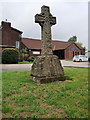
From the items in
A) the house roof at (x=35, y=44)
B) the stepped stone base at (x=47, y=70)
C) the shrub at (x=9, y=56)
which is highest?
the house roof at (x=35, y=44)

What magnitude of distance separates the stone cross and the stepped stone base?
40cm

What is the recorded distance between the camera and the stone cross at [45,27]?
207 inches

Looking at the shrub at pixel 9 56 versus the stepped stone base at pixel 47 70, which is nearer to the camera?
the stepped stone base at pixel 47 70

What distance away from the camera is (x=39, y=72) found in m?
4.81

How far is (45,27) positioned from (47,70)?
6.88ft

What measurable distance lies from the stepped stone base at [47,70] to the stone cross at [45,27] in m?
0.40

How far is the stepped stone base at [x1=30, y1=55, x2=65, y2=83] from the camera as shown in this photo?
15.8 feet

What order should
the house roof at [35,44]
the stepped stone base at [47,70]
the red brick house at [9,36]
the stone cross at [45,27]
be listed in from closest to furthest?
the stepped stone base at [47,70]
the stone cross at [45,27]
the red brick house at [9,36]
the house roof at [35,44]

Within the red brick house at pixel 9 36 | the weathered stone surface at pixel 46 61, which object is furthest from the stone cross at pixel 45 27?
the red brick house at pixel 9 36

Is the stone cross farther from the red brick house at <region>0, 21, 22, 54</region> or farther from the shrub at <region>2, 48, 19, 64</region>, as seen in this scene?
the red brick house at <region>0, 21, 22, 54</region>

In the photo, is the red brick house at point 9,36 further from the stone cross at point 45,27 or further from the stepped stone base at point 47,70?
the stepped stone base at point 47,70

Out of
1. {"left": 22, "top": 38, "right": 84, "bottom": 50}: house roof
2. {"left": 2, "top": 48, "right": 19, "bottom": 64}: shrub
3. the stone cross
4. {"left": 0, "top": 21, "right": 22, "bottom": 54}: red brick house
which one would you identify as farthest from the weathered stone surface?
{"left": 22, "top": 38, "right": 84, "bottom": 50}: house roof

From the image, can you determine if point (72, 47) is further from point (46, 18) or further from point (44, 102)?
point (44, 102)

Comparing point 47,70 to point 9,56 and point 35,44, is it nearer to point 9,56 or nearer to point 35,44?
point 9,56
